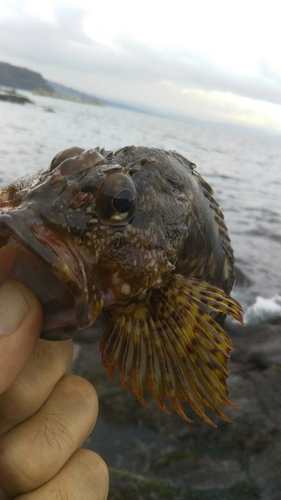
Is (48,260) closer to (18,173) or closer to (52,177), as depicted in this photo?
(52,177)

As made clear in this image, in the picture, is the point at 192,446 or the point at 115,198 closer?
the point at 115,198

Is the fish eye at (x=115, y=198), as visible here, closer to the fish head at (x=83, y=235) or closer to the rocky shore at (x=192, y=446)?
the fish head at (x=83, y=235)

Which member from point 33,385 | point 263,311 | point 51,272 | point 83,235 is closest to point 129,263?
point 83,235

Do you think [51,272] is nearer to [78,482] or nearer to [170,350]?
[170,350]

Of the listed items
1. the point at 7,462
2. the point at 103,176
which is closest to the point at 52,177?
the point at 103,176

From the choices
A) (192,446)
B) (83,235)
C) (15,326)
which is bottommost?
(192,446)

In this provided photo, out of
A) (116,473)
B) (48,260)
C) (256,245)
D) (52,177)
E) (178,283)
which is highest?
(52,177)

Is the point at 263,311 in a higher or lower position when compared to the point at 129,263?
lower
